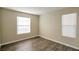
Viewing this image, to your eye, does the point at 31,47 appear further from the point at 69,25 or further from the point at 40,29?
the point at 69,25

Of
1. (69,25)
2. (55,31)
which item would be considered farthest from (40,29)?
(69,25)

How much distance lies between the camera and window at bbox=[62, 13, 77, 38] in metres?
2.15

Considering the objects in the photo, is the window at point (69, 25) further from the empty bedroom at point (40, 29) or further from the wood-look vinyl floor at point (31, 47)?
the wood-look vinyl floor at point (31, 47)

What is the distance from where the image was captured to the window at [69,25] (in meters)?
2.15

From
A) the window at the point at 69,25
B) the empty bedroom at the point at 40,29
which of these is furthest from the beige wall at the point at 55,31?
the window at the point at 69,25

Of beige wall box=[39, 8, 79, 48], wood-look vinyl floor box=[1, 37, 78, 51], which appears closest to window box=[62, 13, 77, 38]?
beige wall box=[39, 8, 79, 48]

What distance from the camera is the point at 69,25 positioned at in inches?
90.7

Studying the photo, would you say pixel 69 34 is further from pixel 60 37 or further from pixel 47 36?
pixel 47 36

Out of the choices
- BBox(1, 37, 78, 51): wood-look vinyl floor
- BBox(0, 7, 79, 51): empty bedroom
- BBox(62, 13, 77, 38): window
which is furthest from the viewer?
BBox(62, 13, 77, 38): window

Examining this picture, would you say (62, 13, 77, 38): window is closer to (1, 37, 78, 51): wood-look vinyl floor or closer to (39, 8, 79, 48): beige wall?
(39, 8, 79, 48): beige wall

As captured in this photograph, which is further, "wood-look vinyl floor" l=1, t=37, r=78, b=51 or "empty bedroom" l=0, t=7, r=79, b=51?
"empty bedroom" l=0, t=7, r=79, b=51

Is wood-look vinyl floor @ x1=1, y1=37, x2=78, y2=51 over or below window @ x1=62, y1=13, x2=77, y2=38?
below

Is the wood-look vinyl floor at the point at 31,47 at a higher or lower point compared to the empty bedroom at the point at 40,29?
lower
